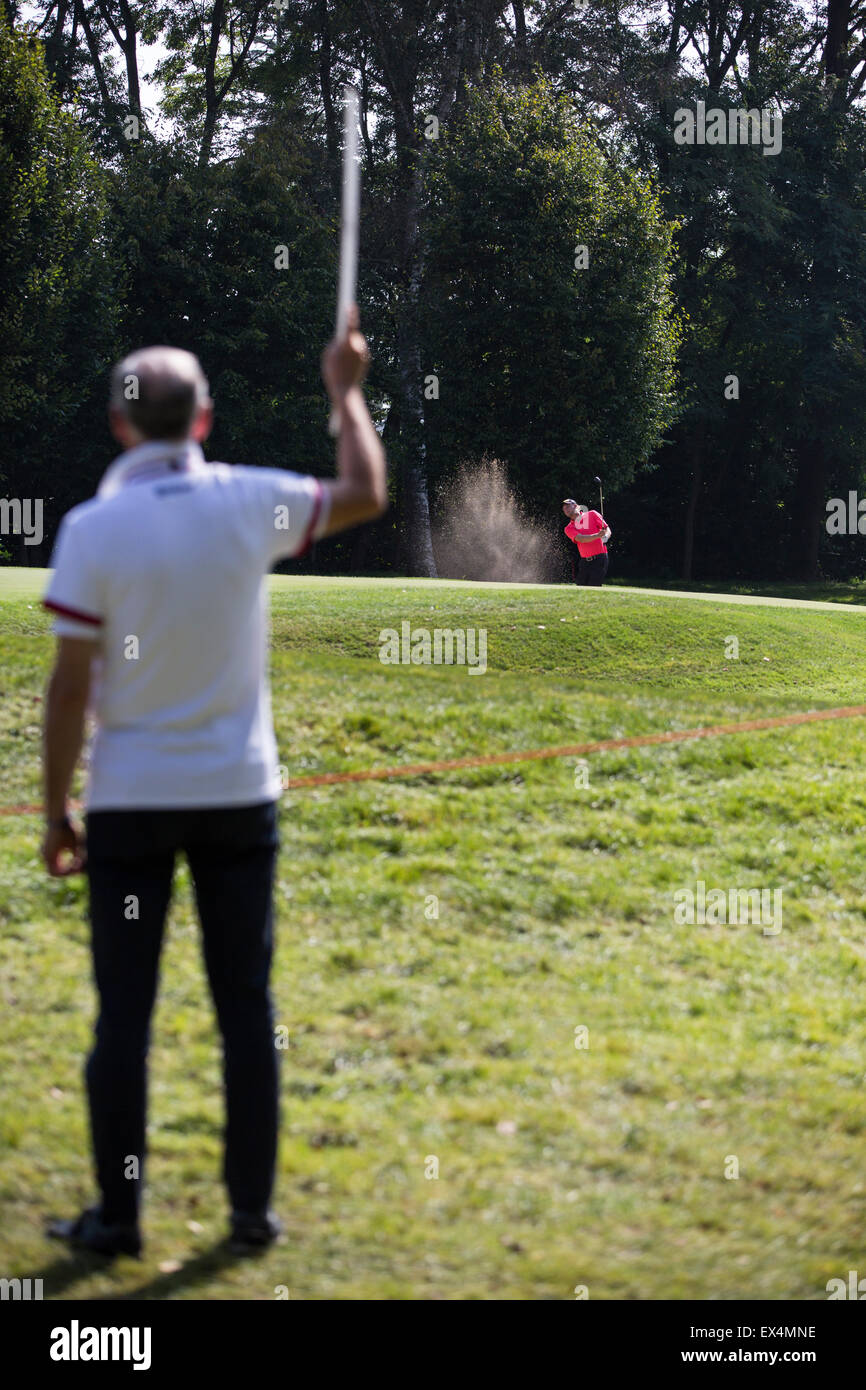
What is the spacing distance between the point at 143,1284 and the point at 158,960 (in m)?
0.87

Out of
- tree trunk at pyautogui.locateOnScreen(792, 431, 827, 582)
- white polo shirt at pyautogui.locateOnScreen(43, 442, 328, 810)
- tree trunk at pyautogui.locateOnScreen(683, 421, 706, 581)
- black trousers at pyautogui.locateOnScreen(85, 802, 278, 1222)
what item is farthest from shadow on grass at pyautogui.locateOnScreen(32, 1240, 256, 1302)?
tree trunk at pyautogui.locateOnScreen(792, 431, 827, 582)

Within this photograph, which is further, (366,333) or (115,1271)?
(366,333)

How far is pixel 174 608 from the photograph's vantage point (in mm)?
3475

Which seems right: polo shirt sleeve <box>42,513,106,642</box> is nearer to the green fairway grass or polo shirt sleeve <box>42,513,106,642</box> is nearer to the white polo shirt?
the white polo shirt

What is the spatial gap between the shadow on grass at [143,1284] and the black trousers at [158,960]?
13cm

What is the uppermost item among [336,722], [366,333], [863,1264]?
[366,333]

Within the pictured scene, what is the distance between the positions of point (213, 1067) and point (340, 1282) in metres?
1.61

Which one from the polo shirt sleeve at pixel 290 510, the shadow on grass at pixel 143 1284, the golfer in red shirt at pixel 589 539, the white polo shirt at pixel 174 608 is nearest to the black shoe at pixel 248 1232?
the shadow on grass at pixel 143 1284

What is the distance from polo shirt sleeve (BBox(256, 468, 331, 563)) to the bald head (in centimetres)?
23

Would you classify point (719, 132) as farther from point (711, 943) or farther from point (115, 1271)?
point (115, 1271)

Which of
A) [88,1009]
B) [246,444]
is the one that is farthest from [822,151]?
[88,1009]

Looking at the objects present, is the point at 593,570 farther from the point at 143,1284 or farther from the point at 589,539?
the point at 143,1284

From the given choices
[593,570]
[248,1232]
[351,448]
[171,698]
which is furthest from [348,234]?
[593,570]

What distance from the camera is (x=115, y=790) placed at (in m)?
3.55
